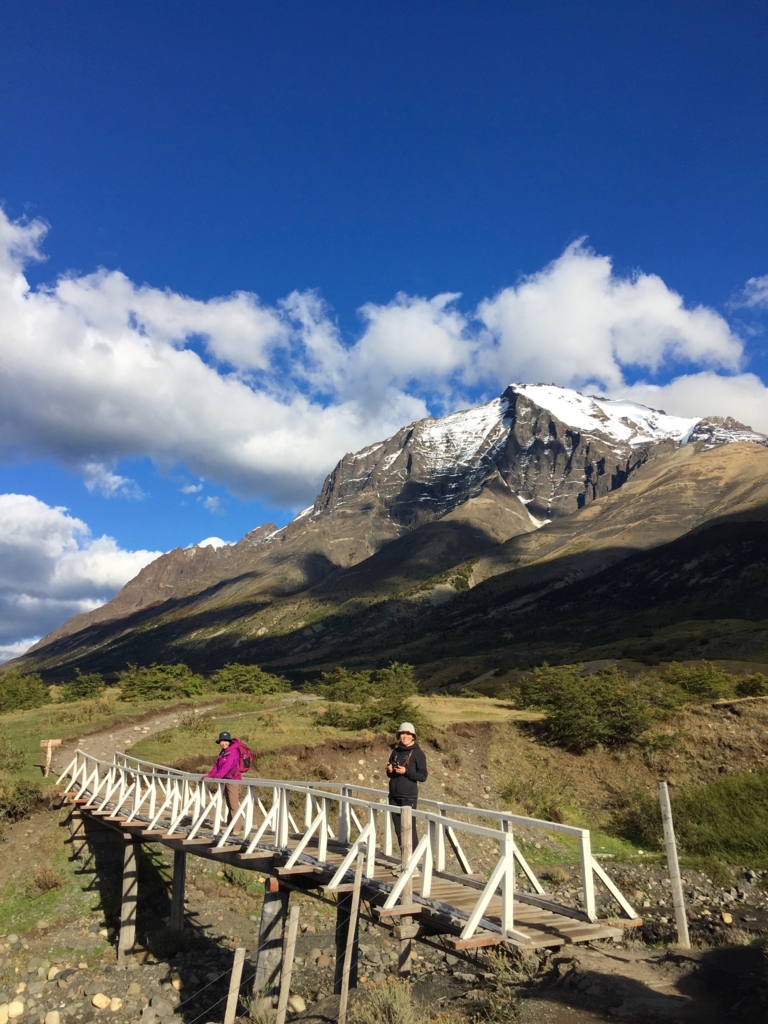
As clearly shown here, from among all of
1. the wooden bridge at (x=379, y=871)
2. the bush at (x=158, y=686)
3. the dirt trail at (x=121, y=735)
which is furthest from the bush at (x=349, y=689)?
the wooden bridge at (x=379, y=871)

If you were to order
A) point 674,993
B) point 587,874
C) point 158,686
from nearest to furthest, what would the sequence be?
point 587,874
point 674,993
point 158,686

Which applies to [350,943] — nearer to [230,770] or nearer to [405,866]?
[405,866]

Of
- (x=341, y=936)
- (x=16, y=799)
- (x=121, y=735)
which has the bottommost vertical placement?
(x=341, y=936)

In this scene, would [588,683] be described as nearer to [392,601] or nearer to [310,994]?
[310,994]

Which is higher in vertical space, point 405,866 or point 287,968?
point 405,866

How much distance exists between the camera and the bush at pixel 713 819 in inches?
797

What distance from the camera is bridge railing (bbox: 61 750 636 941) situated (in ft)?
24.4

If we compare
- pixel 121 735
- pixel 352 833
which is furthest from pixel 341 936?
pixel 121 735

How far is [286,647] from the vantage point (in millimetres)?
159000

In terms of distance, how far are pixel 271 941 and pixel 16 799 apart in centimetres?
1068

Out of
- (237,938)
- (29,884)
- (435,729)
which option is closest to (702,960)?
(237,938)

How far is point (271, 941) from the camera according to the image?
11.6m

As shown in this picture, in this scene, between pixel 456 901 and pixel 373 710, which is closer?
pixel 456 901

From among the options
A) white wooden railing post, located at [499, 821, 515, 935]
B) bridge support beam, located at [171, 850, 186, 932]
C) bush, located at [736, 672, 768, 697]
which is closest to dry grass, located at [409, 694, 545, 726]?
bush, located at [736, 672, 768, 697]
